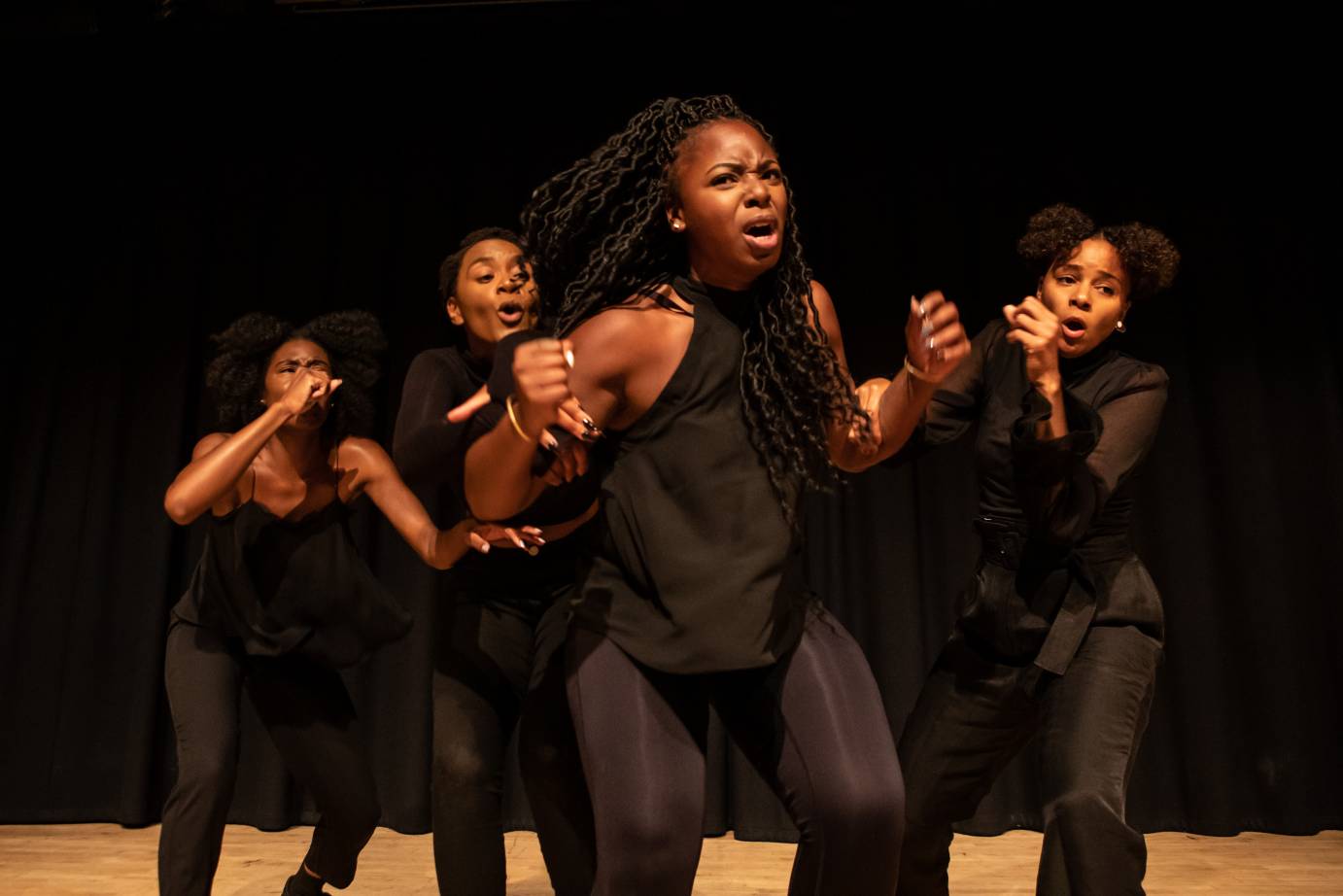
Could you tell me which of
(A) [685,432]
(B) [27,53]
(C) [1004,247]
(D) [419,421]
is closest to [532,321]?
(D) [419,421]

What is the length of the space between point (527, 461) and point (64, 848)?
3977 millimetres

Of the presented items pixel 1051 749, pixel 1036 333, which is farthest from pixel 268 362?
pixel 1051 749

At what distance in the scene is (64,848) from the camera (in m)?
4.48

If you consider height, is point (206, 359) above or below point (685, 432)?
above

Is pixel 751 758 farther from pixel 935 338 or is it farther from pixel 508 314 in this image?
pixel 508 314

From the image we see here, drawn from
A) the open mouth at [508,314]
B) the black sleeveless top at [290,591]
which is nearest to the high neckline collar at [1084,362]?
the open mouth at [508,314]

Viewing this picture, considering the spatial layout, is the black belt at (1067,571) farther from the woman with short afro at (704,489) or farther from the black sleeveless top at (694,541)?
the black sleeveless top at (694,541)

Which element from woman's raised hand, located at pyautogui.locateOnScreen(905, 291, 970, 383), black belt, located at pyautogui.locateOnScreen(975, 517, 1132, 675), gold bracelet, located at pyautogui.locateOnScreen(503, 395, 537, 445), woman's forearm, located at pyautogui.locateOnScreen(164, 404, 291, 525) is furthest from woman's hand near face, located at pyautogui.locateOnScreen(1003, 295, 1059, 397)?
woman's forearm, located at pyautogui.locateOnScreen(164, 404, 291, 525)

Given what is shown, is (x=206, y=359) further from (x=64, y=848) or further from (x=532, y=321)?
(x=532, y=321)

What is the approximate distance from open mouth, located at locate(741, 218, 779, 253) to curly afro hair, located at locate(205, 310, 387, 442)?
74.4 inches

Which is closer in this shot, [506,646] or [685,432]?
[685,432]

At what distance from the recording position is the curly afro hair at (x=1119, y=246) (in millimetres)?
2801

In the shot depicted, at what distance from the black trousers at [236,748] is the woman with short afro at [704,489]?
57.4 inches

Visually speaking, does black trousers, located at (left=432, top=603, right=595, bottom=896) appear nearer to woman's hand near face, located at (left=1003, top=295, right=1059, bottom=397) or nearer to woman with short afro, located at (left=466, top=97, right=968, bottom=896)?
woman with short afro, located at (left=466, top=97, right=968, bottom=896)
